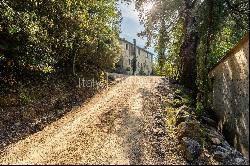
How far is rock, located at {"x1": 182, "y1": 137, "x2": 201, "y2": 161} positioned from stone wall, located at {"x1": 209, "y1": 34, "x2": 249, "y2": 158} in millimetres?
1408

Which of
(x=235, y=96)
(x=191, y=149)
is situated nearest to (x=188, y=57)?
(x=235, y=96)

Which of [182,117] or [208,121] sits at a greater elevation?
[182,117]

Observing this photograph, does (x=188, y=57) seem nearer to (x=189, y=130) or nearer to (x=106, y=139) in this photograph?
(x=189, y=130)

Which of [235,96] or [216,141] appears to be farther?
[235,96]

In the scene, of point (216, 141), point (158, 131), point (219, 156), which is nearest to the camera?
point (219, 156)

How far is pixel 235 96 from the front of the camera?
14.0m

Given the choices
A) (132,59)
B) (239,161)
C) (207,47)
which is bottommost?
(239,161)

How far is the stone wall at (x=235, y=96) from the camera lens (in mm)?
12242

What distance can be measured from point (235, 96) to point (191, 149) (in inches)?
119

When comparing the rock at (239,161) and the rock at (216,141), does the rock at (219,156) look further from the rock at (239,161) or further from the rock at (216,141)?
the rock at (216,141)

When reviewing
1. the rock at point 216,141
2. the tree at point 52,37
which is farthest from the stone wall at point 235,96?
the tree at point 52,37

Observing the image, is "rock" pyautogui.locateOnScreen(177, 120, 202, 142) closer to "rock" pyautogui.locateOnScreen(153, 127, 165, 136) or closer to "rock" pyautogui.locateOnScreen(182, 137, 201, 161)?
"rock" pyautogui.locateOnScreen(182, 137, 201, 161)

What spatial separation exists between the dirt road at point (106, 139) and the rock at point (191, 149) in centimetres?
25

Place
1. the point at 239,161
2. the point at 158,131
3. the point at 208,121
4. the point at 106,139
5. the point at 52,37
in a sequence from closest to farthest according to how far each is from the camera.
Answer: the point at 239,161
the point at 106,139
the point at 158,131
the point at 208,121
the point at 52,37
